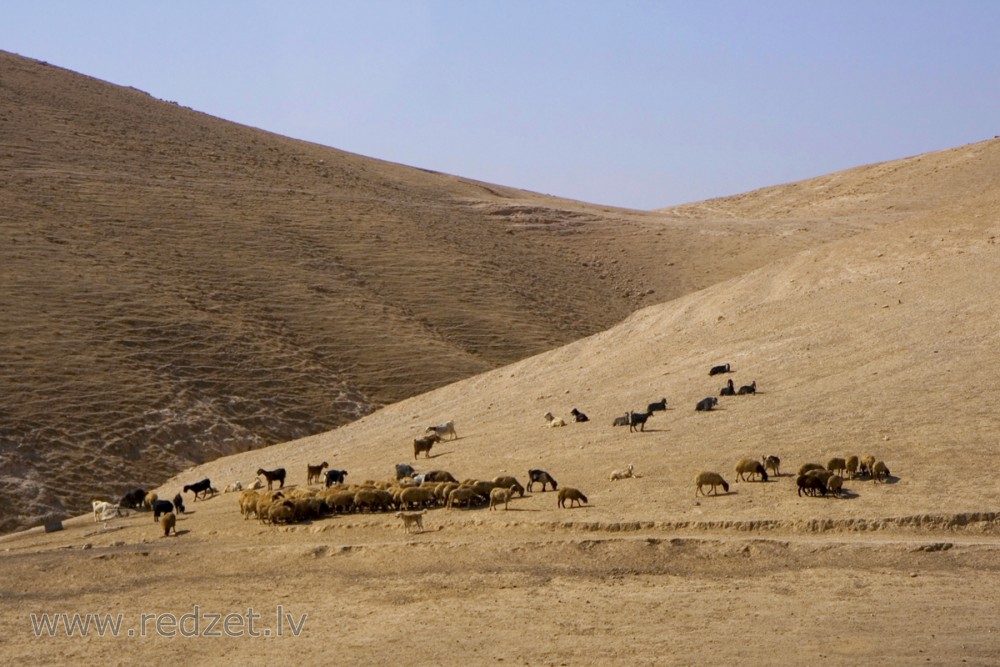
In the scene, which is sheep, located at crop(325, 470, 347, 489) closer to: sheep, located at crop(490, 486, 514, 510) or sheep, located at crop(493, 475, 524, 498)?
sheep, located at crop(493, 475, 524, 498)

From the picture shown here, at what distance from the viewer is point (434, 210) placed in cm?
6869

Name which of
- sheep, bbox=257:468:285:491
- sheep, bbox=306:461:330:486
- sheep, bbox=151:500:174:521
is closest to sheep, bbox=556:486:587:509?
sheep, bbox=306:461:330:486

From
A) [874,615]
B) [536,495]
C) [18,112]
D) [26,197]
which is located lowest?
[874,615]

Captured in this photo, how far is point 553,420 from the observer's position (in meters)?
28.9

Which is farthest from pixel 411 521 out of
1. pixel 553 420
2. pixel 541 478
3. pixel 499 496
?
pixel 553 420

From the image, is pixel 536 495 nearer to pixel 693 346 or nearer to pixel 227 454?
pixel 693 346

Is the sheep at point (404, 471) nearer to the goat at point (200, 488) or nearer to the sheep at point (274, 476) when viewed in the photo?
the sheep at point (274, 476)

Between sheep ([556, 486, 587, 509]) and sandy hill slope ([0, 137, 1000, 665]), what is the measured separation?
0.27 meters

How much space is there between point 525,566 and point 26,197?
42.3m

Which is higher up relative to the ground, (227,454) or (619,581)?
(227,454)

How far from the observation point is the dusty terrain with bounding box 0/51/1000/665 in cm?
1462

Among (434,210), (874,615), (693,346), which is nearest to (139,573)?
(874,615)

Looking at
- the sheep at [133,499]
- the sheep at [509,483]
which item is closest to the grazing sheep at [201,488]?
the sheep at [133,499]

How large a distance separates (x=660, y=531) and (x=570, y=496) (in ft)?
7.19
